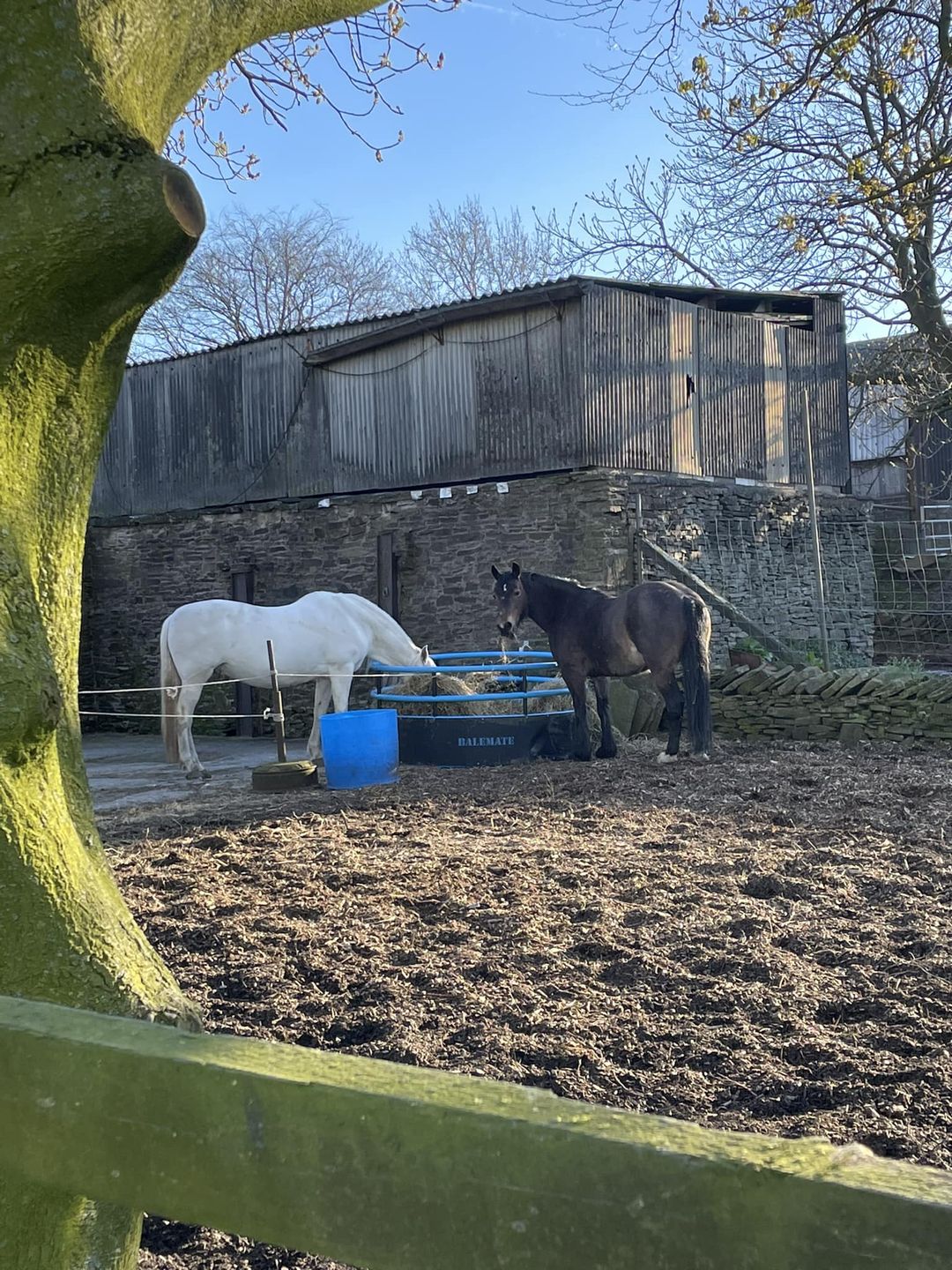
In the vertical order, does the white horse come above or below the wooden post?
below

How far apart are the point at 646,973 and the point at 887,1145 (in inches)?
52.4

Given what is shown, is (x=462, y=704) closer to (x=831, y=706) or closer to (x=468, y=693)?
(x=468, y=693)

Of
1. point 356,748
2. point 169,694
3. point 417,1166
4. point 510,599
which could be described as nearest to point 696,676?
point 510,599

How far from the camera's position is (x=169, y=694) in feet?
39.4

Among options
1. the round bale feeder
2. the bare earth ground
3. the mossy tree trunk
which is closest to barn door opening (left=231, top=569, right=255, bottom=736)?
the round bale feeder

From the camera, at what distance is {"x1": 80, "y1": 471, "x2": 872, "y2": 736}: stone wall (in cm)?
1451

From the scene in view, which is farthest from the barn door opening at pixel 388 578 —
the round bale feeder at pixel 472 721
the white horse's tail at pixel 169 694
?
the round bale feeder at pixel 472 721

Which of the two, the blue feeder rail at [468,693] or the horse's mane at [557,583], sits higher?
the horse's mane at [557,583]

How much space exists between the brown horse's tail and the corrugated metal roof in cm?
655

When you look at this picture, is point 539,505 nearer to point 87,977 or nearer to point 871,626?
point 871,626

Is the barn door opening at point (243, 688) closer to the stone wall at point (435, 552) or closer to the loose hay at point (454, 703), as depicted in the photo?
the stone wall at point (435, 552)

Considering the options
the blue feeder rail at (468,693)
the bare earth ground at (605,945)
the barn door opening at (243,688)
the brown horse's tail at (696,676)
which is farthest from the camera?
the barn door opening at (243,688)

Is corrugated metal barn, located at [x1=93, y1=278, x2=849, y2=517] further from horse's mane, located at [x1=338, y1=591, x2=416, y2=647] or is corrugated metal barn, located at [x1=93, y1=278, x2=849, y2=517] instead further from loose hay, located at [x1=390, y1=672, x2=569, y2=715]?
loose hay, located at [x1=390, y1=672, x2=569, y2=715]

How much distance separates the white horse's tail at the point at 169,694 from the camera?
11.8 m
